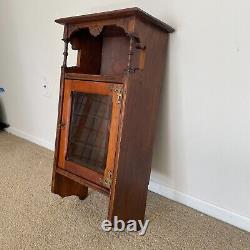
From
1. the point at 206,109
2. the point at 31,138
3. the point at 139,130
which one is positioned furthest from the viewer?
the point at 31,138

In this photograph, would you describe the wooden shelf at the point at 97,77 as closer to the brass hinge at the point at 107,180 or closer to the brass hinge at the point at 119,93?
the brass hinge at the point at 119,93

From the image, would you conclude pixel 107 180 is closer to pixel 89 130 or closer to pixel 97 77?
pixel 89 130

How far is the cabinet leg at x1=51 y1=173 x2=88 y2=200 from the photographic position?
1439 mm

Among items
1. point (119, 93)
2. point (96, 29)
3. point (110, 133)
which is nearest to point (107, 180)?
point (110, 133)

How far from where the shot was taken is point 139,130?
1248 mm

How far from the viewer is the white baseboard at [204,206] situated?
4.35 ft

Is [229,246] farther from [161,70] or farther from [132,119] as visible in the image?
[161,70]

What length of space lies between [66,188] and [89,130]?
15.3 inches

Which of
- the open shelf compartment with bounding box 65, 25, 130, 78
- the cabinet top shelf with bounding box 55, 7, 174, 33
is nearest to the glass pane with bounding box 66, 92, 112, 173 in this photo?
the open shelf compartment with bounding box 65, 25, 130, 78

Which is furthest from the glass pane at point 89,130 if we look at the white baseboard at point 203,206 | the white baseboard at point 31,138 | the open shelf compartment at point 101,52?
the white baseboard at point 31,138

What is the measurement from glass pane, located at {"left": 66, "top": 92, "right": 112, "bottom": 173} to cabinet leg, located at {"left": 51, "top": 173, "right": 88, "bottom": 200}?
16 cm

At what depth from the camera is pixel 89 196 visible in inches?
61.7

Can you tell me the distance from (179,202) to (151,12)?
1.09 m

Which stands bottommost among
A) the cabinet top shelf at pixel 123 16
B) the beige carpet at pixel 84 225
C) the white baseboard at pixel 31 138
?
the beige carpet at pixel 84 225
